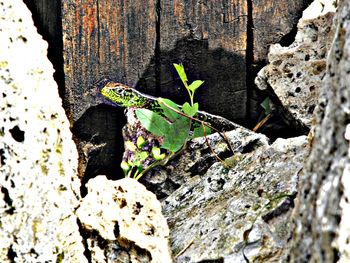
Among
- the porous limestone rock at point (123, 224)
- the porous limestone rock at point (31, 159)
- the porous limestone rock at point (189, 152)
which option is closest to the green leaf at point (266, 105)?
the porous limestone rock at point (189, 152)

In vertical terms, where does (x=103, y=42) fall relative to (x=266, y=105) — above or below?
above

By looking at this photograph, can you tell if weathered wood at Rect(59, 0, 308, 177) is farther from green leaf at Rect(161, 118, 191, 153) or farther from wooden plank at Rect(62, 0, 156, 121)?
green leaf at Rect(161, 118, 191, 153)

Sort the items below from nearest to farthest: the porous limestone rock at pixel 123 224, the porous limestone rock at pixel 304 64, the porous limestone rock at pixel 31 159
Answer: the porous limestone rock at pixel 31 159 < the porous limestone rock at pixel 123 224 < the porous limestone rock at pixel 304 64

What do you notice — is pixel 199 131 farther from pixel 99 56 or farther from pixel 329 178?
pixel 329 178

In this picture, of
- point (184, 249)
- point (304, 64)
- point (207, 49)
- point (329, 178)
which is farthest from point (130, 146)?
point (329, 178)

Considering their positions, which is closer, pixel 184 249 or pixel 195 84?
pixel 184 249

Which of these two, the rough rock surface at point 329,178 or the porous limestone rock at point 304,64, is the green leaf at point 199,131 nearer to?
the porous limestone rock at point 304,64
